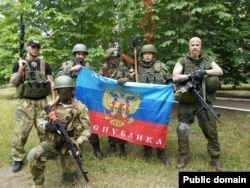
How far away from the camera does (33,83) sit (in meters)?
6.23

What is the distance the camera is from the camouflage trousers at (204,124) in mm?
5977

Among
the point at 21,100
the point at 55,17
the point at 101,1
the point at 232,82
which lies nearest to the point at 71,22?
the point at 55,17

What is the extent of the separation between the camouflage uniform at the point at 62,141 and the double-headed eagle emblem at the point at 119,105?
128 centimetres

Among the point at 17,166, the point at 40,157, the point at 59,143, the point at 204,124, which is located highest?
the point at 204,124

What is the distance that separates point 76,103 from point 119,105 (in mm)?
1329

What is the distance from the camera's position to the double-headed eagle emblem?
21.5ft

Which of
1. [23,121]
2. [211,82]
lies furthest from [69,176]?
[211,82]

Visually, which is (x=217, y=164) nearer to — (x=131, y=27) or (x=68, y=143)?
(x=68, y=143)

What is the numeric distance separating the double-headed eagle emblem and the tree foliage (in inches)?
118

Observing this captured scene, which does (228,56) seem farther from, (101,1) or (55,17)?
(55,17)

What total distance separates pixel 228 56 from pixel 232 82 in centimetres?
208

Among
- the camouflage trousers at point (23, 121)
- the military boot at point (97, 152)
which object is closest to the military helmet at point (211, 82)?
the military boot at point (97, 152)

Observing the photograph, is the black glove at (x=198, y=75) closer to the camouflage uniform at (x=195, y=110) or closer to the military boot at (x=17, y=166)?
the camouflage uniform at (x=195, y=110)

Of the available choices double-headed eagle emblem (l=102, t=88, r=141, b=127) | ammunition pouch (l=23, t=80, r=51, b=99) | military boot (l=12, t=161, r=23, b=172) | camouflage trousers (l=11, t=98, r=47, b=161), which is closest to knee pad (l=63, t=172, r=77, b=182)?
camouflage trousers (l=11, t=98, r=47, b=161)
